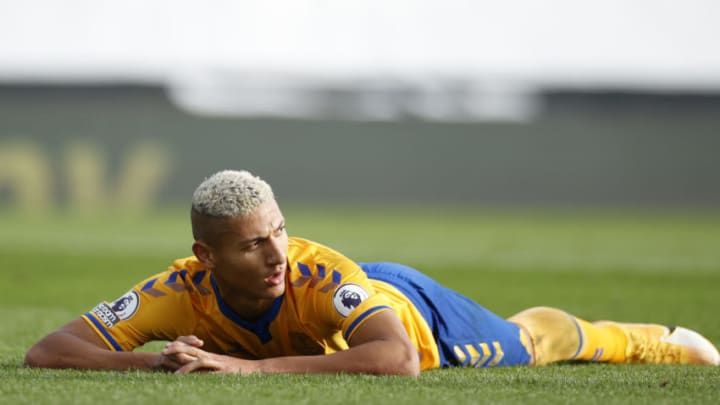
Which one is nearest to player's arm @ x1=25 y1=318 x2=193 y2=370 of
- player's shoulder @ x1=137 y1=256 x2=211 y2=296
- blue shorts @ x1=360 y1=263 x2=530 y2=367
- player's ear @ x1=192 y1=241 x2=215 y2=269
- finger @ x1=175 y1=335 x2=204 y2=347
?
finger @ x1=175 y1=335 x2=204 y2=347

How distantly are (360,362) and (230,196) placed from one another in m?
0.79

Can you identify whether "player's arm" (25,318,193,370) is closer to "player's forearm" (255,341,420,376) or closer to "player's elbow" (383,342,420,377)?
"player's forearm" (255,341,420,376)

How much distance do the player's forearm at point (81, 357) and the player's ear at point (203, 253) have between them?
410 millimetres

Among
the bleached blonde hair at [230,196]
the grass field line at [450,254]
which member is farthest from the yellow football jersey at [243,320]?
the grass field line at [450,254]

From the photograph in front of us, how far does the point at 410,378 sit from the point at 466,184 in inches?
1247

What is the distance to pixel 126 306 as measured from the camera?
4.46 m

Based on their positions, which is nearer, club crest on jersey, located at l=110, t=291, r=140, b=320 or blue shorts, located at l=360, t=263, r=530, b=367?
club crest on jersey, located at l=110, t=291, r=140, b=320

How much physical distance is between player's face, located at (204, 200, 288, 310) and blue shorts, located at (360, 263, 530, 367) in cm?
82

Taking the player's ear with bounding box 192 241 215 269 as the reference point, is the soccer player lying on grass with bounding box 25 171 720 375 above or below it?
below

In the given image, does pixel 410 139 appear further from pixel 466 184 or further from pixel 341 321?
pixel 341 321

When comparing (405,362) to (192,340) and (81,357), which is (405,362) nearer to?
(192,340)

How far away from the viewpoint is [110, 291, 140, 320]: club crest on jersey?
4.45 metres

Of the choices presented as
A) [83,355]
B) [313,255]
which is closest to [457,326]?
[313,255]

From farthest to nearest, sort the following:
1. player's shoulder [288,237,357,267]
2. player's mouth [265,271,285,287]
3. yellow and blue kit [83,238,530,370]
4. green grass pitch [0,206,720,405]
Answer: player's shoulder [288,237,357,267], yellow and blue kit [83,238,530,370], player's mouth [265,271,285,287], green grass pitch [0,206,720,405]
